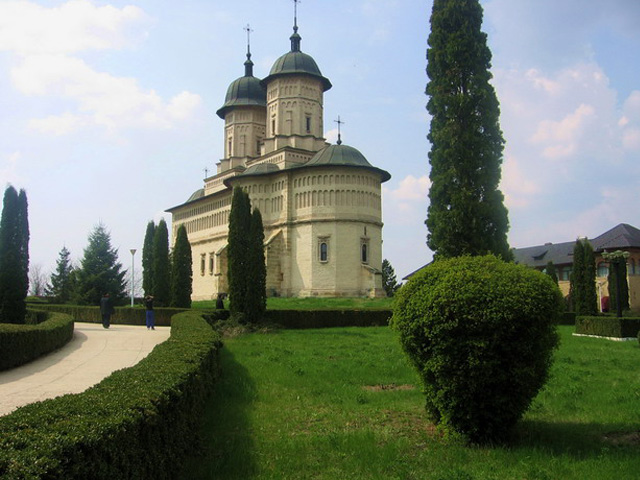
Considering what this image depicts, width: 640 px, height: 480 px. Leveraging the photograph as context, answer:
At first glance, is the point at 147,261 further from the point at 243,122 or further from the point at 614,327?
the point at 614,327

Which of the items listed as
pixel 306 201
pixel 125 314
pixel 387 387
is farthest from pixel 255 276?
pixel 306 201

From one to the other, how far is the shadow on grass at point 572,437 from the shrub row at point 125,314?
2091 centimetres

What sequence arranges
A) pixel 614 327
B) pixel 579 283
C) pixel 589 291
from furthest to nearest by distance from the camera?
pixel 579 283 → pixel 589 291 → pixel 614 327

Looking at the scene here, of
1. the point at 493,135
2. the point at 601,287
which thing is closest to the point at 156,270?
the point at 493,135

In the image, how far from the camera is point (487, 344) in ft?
19.9

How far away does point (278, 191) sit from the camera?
1774 inches

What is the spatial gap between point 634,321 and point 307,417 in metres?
18.6

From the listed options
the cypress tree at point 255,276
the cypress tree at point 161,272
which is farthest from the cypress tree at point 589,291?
the cypress tree at point 161,272

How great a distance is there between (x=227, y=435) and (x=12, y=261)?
1704 cm

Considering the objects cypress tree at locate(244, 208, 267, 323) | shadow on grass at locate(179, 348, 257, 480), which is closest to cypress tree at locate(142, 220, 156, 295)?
cypress tree at locate(244, 208, 267, 323)

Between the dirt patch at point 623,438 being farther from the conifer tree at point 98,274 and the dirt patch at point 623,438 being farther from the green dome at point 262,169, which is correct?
the green dome at point 262,169

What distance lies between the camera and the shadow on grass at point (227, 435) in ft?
17.9

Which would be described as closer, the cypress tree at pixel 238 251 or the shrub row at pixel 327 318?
the cypress tree at pixel 238 251

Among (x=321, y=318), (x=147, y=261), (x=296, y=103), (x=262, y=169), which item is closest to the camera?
(x=321, y=318)
